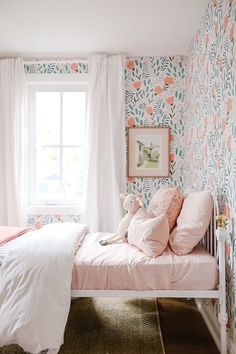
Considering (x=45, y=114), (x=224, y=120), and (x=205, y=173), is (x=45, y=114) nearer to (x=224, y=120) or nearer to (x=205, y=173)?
(x=205, y=173)

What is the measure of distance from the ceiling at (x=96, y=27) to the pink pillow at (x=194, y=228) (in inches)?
60.9

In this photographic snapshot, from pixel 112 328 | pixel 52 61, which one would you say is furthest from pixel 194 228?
pixel 52 61

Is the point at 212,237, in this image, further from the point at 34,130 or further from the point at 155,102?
the point at 34,130

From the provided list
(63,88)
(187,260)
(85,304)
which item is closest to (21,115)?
(63,88)

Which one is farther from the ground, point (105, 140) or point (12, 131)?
point (12, 131)

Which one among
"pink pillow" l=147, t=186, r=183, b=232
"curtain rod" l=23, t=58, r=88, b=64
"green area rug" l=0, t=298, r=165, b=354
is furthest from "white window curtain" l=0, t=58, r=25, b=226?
"pink pillow" l=147, t=186, r=183, b=232

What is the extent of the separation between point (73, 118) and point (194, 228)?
7.09 feet

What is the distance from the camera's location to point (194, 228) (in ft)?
7.18

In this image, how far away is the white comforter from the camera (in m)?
1.76

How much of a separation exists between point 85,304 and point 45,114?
2164mm

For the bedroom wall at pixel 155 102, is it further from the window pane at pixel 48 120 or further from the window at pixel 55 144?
the window pane at pixel 48 120

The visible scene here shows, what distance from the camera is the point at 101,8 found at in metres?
2.59

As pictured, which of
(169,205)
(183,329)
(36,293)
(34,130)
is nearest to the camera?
(36,293)

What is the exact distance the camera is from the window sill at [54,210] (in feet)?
12.0
